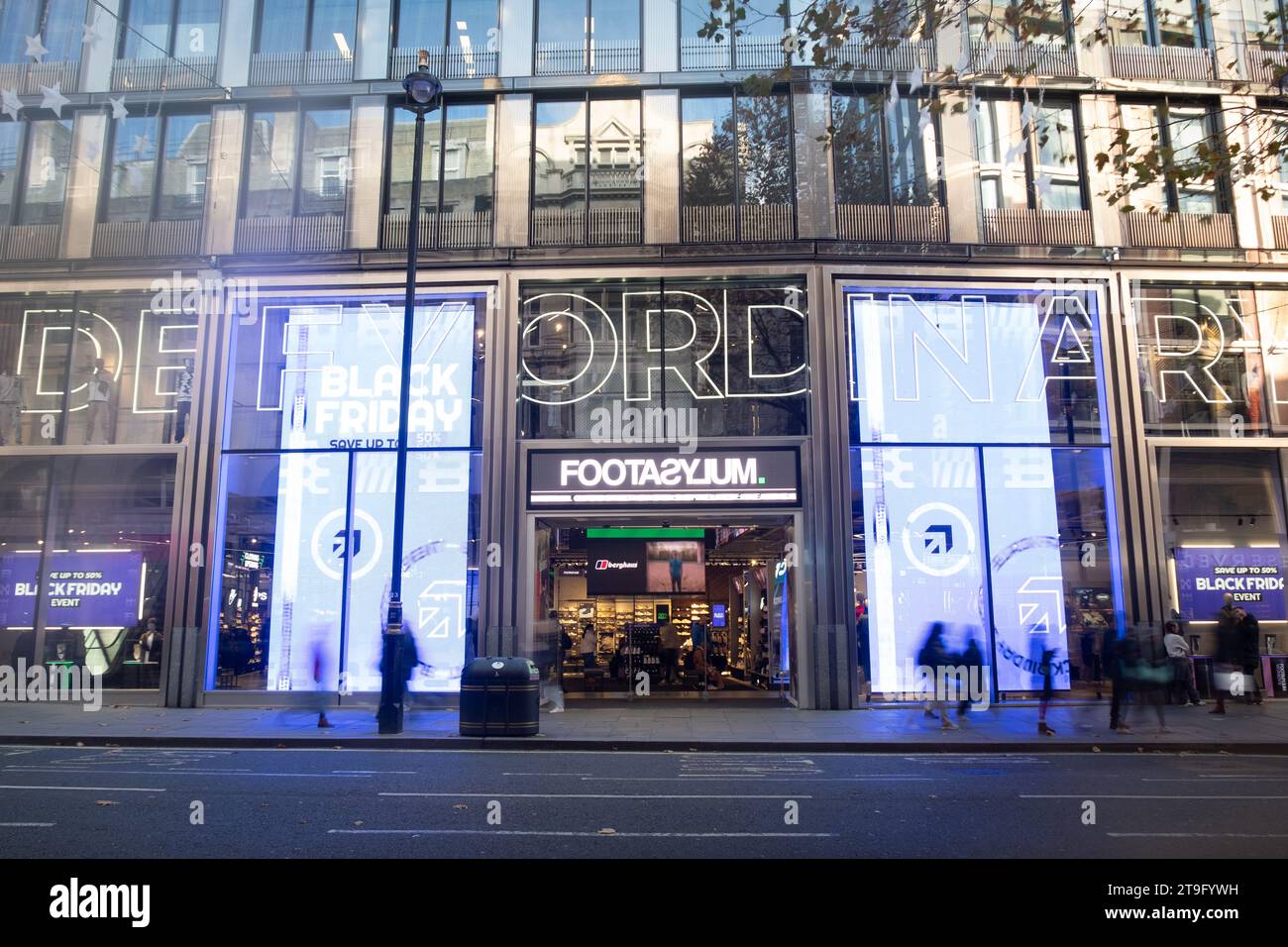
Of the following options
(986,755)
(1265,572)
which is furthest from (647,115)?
(1265,572)

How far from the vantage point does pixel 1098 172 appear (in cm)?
1905

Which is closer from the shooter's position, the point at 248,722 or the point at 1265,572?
the point at 248,722

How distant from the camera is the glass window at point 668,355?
18891 millimetres

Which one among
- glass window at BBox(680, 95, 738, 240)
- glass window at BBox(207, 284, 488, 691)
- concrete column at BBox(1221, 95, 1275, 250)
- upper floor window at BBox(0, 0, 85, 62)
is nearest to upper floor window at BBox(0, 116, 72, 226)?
upper floor window at BBox(0, 0, 85, 62)

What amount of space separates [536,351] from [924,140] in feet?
32.0

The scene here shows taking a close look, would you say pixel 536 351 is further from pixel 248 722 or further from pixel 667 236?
pixel 248 722

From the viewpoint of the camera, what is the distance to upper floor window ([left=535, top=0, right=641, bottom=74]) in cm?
2003

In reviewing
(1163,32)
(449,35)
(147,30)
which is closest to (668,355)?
(449,35)

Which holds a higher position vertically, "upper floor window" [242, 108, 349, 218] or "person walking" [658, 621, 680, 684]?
"upper floor window" [242, 108, 349, 218]

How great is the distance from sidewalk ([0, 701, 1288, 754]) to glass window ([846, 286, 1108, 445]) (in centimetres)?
574

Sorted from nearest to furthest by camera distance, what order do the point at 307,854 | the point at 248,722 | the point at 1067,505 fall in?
the point at 307,854, the point at 248,722, the point at 1067,505
